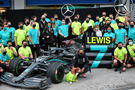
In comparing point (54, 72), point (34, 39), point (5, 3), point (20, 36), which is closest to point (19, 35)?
point (20, 36)

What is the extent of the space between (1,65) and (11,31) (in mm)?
3557

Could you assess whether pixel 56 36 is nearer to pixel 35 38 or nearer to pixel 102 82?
pixel 35 38

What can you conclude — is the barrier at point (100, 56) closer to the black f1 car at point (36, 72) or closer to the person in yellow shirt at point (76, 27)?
the black f1 car at point (36, 72)

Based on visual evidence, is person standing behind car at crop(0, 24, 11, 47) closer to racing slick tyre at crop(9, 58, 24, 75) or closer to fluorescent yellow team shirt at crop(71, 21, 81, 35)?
racing slick tyre at crop(9, 58, 24, 75)

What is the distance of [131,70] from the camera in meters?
11.3

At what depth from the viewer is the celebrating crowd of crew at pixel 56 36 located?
36.4 ft

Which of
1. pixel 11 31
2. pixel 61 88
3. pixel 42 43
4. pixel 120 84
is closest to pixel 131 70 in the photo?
pixel 120 84

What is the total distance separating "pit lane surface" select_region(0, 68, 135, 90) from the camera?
8992 millimetres

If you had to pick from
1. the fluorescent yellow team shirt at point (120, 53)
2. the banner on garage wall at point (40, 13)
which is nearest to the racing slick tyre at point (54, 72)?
the fluorescent yellow team shirt at point (120, 53)

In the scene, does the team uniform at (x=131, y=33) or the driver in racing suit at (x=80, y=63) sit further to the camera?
the team uniform at (x=131, y=33)

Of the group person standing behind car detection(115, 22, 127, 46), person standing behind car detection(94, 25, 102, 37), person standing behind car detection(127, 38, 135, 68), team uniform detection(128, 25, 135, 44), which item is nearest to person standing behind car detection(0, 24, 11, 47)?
person standing behind car detection(94, 25, 102, 37)

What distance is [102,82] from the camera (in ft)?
31.4

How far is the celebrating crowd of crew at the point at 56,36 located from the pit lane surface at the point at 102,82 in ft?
2.26

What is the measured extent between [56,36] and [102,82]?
4.73 metres
